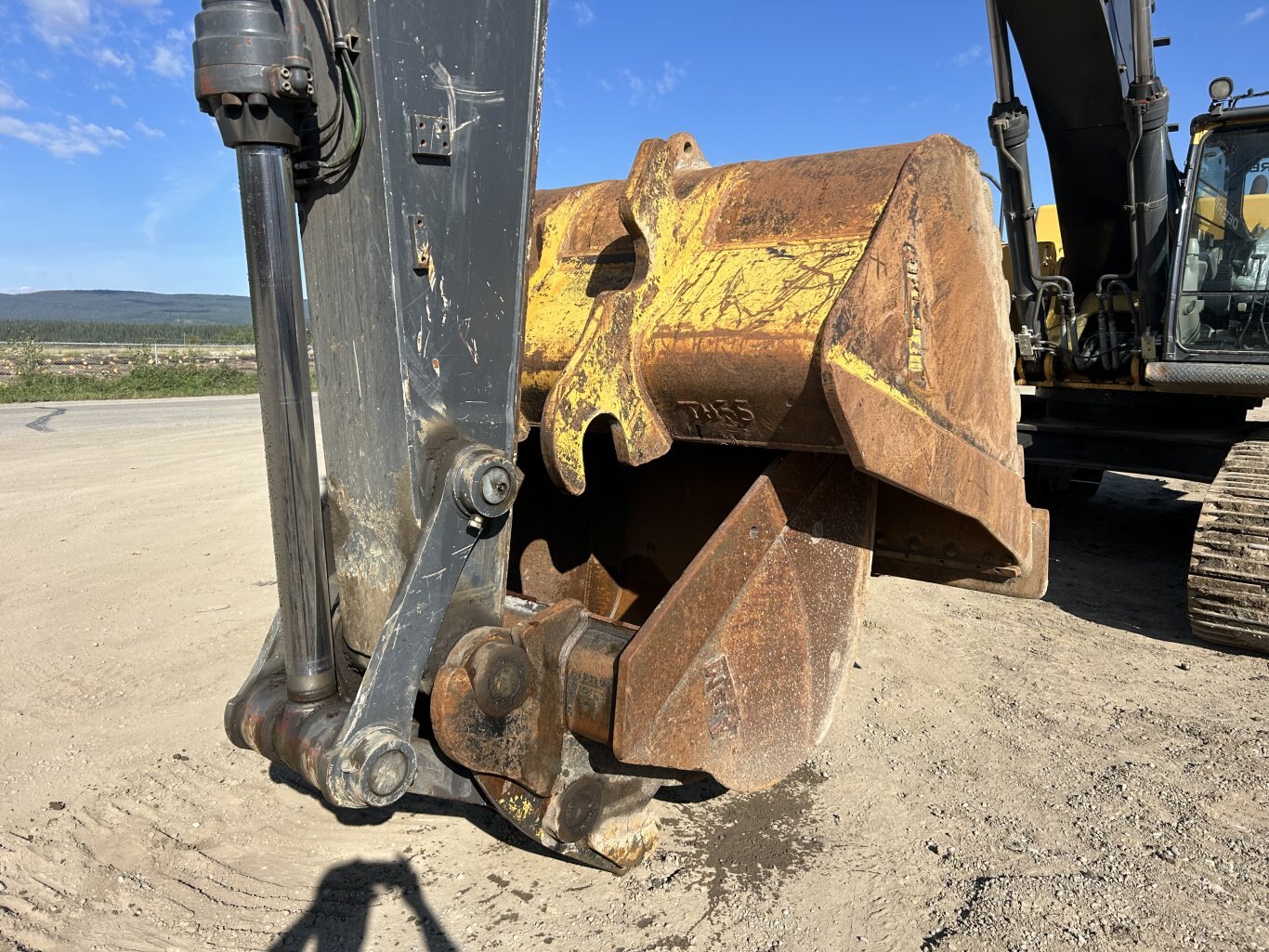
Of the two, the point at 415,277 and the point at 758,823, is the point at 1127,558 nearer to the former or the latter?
the point at 758,823

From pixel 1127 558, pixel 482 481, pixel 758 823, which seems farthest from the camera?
pixel 1127 558

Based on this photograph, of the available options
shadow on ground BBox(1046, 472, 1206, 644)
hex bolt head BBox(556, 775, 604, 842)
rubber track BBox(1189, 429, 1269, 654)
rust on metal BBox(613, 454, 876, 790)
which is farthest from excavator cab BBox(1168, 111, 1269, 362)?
hex bolt head BBox(556, 775, 604, 842)

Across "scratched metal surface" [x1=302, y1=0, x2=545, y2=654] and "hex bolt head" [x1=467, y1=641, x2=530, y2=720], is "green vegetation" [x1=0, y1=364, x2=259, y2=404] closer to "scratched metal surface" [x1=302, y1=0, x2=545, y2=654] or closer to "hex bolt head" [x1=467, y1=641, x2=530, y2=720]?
"scratched metal surface" [x1=302, y1=0, x2=545, y2=654]

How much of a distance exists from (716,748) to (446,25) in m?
1.63

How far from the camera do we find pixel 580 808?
7.57 feet

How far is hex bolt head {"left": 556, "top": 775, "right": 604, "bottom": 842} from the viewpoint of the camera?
226cm

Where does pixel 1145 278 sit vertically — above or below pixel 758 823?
above

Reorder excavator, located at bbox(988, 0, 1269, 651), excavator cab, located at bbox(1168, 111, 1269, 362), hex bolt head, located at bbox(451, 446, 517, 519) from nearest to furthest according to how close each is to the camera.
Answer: hex bolt head, located at bbox(451, 446, 517, 519) < excavator, located at bbox(988, 0, 1269, 651) < excavator cab, located at bbox(1168, 111, 1269, 362)

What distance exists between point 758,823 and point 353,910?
1184mm

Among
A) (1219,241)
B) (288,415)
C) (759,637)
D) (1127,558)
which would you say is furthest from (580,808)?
(1127,558)

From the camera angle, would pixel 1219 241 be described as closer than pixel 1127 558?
Yes

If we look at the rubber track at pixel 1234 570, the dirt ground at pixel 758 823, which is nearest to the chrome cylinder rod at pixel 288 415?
the dirt ground at pixel 758 823

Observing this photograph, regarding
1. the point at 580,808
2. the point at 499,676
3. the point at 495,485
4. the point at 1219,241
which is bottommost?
the point at 580,808

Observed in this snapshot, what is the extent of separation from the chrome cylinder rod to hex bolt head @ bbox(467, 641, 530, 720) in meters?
0.30
